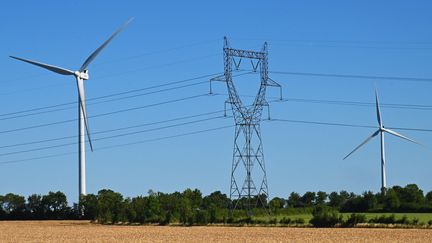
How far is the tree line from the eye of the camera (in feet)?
409

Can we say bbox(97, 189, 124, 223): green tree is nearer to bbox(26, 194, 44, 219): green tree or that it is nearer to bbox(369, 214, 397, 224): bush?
bbox(26, 194, 44, 219): green tree

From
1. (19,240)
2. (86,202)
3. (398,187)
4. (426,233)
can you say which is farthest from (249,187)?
(398,187)

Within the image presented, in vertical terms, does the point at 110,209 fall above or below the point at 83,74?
below

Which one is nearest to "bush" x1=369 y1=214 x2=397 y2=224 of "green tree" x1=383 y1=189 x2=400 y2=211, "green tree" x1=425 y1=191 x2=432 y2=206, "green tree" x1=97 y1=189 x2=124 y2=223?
"green tree" x1=383 y1=189 x2=400 y2=211

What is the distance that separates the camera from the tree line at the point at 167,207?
125 metres

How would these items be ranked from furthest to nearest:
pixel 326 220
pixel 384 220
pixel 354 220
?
pixel 384 220, pixel 326 220, pixel 354 220

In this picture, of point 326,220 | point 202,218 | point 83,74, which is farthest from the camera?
point 83,74

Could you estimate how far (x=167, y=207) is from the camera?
13538 cm

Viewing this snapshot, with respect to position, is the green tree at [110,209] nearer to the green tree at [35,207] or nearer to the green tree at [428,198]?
the green tree at [35,207]

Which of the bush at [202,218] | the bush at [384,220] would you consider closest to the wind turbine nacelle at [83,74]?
the bush at [202,218]

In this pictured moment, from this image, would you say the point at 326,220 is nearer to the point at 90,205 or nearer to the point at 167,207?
the point at 167,207

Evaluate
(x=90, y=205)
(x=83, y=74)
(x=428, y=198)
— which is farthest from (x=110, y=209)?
(x=428, y=198)

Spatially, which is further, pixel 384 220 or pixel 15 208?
pixel 15 208

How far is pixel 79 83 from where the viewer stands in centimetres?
12519
